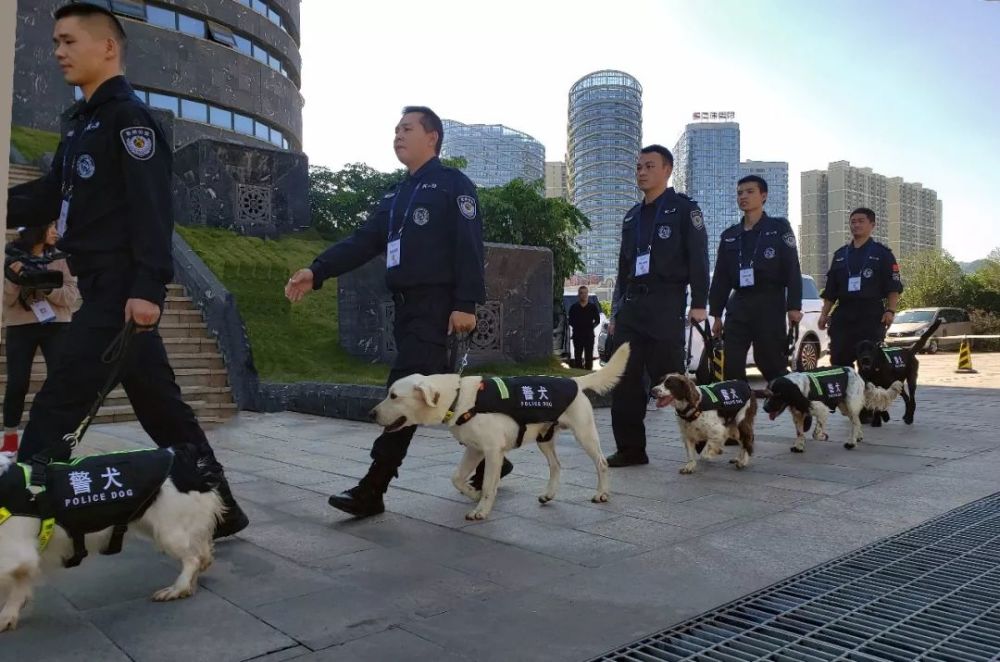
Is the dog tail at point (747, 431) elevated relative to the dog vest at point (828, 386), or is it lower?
lower

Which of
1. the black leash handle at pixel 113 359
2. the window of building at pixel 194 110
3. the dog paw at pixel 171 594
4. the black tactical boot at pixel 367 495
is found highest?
the window of building at pixel 194 110

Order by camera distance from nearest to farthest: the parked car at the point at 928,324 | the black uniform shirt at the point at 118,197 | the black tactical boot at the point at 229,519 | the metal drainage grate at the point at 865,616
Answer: the metal drainage grate at the point at 865,616 → the black uniform shirt at the point at 118,197 → the black tactical boot at the point at 229,519 → the parked car at the point at 928,324

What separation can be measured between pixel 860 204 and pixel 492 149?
31193mm

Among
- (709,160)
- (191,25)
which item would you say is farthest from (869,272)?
(709,160)

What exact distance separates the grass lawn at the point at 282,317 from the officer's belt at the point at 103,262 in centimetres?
687

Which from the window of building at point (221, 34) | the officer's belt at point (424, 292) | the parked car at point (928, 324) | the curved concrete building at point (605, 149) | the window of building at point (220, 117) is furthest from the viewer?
the curved concrete building at point (605, 149)

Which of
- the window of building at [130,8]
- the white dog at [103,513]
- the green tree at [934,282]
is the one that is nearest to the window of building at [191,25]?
the window of building at [130,8]

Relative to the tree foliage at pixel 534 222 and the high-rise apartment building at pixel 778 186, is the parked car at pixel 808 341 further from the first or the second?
the high-rise apartment building at pixel 778 186

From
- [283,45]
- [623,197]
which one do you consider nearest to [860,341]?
[283,45]

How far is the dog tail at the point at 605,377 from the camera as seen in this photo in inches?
187

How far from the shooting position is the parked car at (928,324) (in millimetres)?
25500

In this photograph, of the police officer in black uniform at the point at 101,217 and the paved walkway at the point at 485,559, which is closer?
the paved walkway at the point at 485,559

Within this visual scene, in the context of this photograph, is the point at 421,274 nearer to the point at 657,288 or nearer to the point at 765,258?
the point at 657,288

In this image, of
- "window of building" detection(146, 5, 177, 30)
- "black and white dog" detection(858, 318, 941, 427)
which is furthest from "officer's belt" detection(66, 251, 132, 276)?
"window of building" detection(146, 5, 177, 30)
